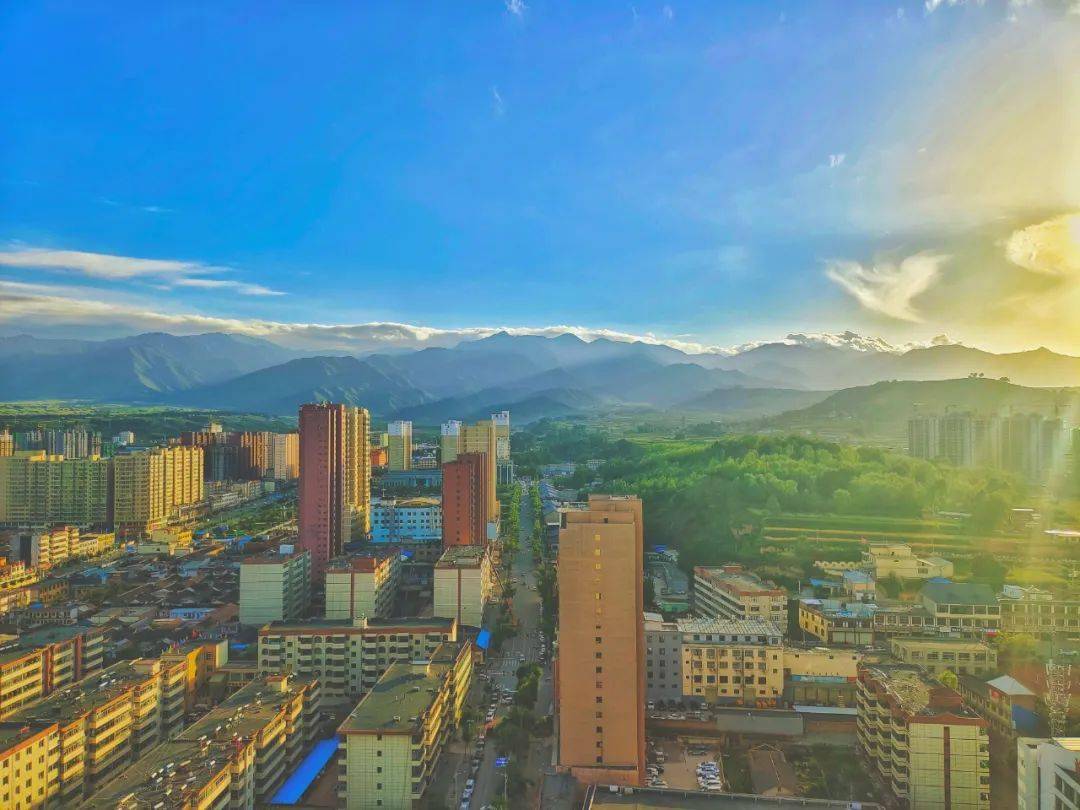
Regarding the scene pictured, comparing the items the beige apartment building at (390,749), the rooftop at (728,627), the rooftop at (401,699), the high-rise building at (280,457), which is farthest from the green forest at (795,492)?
the high-rise building at (280,457)

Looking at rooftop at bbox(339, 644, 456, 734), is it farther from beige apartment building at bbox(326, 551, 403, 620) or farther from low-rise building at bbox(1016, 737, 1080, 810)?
low-rise building at bbox(1016, 737, 1080, 810)

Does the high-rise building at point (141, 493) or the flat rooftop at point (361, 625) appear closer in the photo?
the flat rooftop at point (361, 625)

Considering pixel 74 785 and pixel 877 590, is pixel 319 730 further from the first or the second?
pixel 877 590

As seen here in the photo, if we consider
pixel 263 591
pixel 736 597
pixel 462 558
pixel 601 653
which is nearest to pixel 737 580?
pixel 736 597

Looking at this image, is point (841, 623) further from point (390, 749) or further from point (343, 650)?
point (343, 650)

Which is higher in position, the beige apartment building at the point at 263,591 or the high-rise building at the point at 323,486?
the high-rise building at the point at 323,486

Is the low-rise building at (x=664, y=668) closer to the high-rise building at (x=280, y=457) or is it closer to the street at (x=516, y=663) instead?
the street at (x=516, y=663)

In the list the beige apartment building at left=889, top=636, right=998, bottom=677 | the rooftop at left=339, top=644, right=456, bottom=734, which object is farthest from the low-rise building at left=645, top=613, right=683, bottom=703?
the beige apartment building at left=889, top=636, right=998, bottom=677

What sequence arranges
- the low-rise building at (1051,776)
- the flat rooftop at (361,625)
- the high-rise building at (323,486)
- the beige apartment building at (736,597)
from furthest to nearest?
the high-rise building at (323,486), the beige apartment building at (736,597), the flat rooftop at (361,625), the low-rise building at (1051,776)
